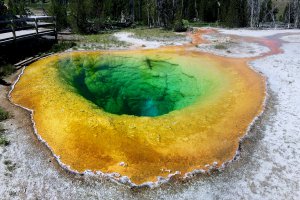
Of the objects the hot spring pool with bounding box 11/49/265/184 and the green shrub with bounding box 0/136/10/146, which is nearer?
the hot spring pool with bounding box 11/49/265/184

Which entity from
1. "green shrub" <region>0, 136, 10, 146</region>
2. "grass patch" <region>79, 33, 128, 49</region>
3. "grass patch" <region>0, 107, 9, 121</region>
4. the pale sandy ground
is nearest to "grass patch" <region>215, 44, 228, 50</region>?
"grass patch" <region>79, 33, 128, 49</region>

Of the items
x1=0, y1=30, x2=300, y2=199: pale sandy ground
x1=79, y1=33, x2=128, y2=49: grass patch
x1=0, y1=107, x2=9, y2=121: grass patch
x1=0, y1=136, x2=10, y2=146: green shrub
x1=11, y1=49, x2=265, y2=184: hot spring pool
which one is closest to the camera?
x1=0, y1=30, x2=300, y2=199: pale sandy ground

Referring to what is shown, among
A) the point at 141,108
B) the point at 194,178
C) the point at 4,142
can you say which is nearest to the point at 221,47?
the point at 141,108

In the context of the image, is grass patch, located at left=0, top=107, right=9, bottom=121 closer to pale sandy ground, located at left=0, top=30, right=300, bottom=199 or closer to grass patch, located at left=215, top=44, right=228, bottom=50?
pale sandy ground, located at left=0, top=30, right=300, bottom=199

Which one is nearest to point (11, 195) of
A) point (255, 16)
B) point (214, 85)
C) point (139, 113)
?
point (139, 113)

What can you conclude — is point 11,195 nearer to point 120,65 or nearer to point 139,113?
point 139,113

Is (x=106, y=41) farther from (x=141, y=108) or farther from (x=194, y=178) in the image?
(x=194, y=178)

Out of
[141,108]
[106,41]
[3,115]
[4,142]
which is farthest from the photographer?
[106,41]
